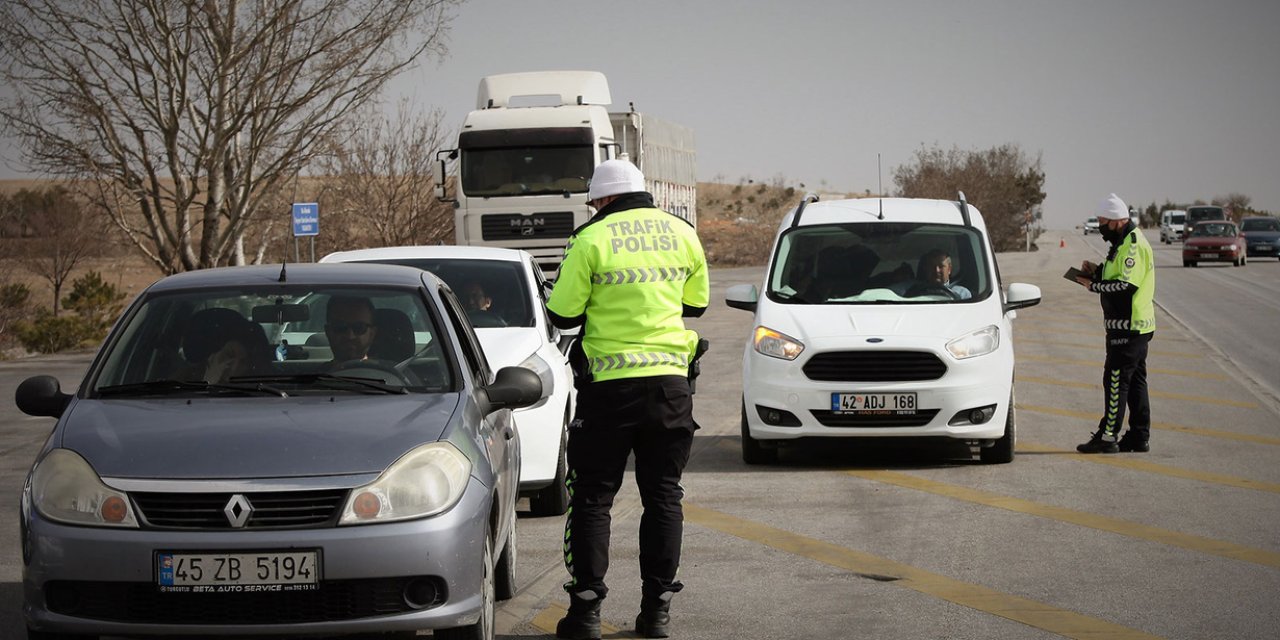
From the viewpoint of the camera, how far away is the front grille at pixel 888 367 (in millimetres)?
10844

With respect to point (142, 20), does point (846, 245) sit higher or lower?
lower

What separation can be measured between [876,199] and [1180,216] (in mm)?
89477

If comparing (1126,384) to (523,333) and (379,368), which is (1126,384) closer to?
(523,333)

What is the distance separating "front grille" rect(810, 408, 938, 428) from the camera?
10805 mm

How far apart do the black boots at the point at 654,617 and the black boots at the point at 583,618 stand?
0.63 feet

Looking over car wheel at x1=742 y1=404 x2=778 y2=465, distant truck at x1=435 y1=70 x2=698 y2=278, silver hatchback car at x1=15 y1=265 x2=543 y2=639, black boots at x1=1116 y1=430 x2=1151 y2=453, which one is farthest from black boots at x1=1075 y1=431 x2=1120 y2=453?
distant truck at x1=435 y1=70 x2=698 y2=278

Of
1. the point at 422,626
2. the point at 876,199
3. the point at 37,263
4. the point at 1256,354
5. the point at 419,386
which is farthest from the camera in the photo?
the point at 37,263

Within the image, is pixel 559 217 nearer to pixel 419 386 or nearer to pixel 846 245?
pixel 846 245

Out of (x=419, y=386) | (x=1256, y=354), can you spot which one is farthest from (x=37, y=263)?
(x=419, y=386)

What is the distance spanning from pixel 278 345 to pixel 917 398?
5565 mm

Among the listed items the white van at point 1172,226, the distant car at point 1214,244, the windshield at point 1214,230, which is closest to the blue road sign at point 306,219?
the distant car at point 1214,244

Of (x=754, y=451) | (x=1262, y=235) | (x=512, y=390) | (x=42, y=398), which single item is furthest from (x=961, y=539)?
(x=1262, y=235)

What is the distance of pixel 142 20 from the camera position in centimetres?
2539

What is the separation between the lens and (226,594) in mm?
5016
